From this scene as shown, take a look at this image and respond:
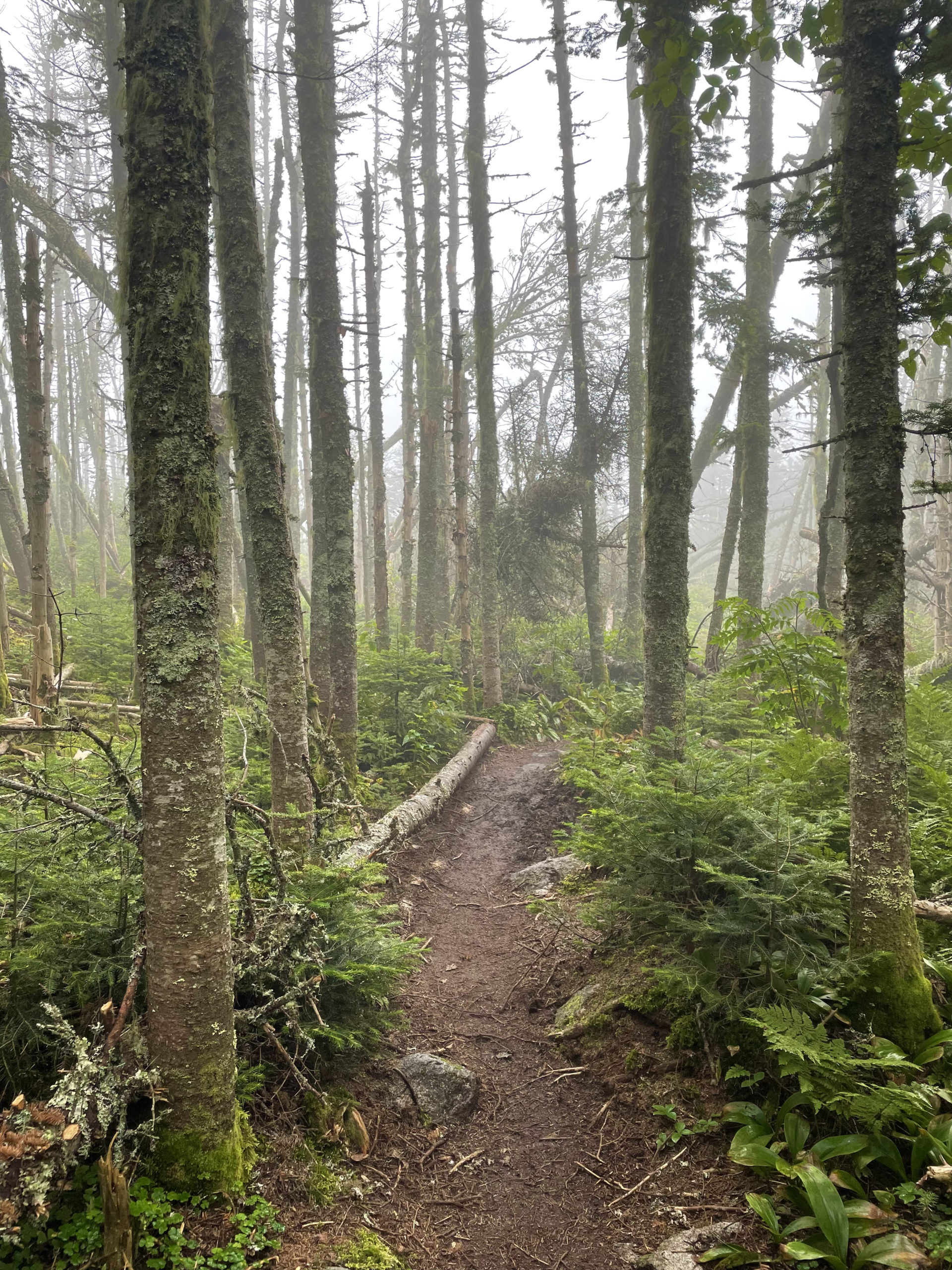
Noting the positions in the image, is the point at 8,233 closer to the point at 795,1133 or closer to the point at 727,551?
the point at 727,551

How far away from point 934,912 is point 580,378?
A: 12.8 metres

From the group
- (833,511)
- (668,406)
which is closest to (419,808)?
(668,406)

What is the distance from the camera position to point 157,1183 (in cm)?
266

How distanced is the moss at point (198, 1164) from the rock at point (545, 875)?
391 cm

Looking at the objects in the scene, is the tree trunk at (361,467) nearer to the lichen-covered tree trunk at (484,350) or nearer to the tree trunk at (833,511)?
the lichen-covered tree trunk at (484,350)

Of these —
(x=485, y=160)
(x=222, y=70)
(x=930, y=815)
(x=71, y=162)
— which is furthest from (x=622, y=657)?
(x=71, y=162)

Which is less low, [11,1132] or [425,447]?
[425,447]

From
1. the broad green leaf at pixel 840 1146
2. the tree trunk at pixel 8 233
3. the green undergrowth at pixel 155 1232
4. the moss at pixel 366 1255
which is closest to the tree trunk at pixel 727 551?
the broad green leaf at pixel 840 1146

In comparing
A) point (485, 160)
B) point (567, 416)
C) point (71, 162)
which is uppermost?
point (71, 162)

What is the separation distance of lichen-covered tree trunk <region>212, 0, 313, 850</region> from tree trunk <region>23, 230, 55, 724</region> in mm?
2245

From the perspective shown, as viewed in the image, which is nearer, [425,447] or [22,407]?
[22,407]

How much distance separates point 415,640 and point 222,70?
11.5 metres

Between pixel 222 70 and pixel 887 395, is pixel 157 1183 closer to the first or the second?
pixel 887 395

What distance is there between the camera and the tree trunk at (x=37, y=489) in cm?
684
